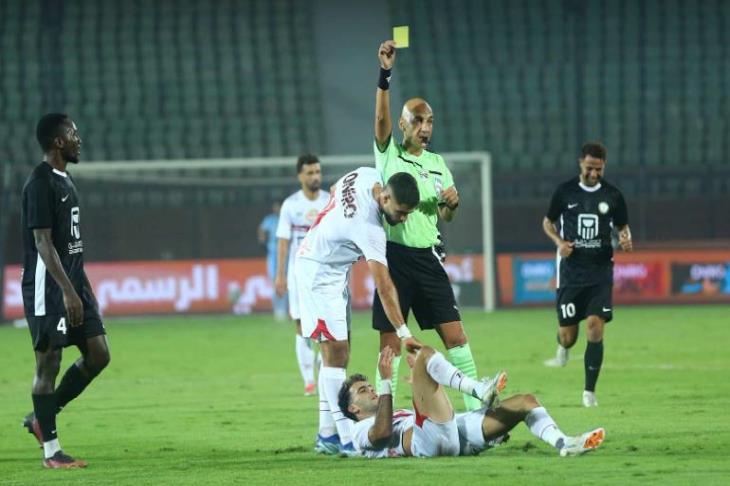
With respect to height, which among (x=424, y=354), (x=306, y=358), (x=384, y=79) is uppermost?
(x=384, y=79)

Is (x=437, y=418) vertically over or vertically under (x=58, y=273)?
under

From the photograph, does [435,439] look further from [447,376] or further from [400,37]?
[400,37]

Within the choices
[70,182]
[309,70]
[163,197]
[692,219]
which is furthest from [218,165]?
[70,182]

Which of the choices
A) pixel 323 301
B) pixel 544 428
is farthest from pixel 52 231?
pixel 544 428

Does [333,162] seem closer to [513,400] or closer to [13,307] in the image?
[13,307]

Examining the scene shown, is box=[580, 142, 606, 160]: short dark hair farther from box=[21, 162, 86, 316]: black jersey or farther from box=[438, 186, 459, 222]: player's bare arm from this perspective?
box=[21, 162, 86, 316]: black jersey

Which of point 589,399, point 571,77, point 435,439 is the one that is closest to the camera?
point 435,439

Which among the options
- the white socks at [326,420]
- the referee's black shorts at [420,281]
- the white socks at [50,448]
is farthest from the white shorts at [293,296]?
the white socks at [50,448]

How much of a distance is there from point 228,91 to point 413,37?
4319mm

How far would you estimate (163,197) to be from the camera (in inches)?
973

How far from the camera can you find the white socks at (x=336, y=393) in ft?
28.3

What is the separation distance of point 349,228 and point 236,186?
1674cm

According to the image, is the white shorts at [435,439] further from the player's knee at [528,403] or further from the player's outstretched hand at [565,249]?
the player's outstretched hand at [565,249]

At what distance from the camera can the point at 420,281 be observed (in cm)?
935
